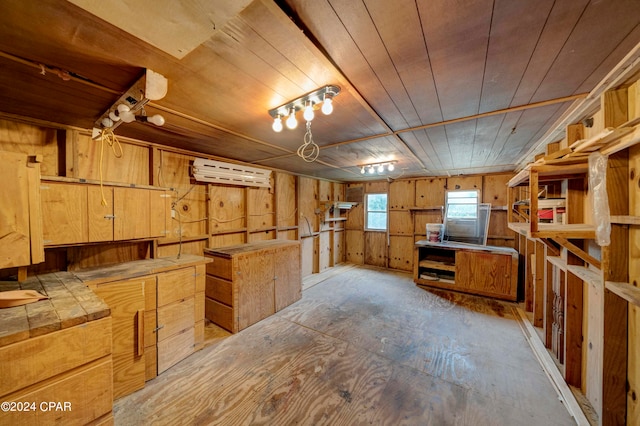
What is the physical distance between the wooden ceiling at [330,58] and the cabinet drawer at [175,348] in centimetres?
198

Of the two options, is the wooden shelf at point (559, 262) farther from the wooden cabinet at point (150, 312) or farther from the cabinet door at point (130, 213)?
the cabinet door at point (130, 213)

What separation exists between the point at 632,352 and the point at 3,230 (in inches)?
137

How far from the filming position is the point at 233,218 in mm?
3367

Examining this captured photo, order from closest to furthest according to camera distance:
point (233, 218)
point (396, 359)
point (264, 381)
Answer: point (264, 381), point (396, 359), point (233, 218)

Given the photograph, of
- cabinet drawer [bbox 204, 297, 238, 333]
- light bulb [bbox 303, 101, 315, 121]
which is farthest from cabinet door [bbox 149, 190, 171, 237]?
light bulb [bbox 303, 101, 315, 121]

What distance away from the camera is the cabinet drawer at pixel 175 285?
1.90 metres

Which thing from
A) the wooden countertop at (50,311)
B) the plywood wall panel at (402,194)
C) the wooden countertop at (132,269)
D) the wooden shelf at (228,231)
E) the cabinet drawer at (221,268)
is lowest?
the cabinet drawer at (221,268)

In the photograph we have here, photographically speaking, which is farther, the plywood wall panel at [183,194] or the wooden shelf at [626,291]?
the plywood wall panel at [183,194]

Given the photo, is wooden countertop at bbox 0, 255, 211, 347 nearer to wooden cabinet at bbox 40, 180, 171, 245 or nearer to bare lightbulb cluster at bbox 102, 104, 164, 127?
wooden cabinet at bbox 40, 180, 171, 245

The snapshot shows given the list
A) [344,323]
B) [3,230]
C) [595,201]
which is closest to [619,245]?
[595,201]

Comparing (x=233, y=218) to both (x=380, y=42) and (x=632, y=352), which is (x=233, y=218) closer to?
(x=380, y=42)

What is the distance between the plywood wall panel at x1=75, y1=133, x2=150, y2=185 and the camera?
6.68 ft

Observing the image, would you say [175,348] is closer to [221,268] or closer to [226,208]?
[221,268]

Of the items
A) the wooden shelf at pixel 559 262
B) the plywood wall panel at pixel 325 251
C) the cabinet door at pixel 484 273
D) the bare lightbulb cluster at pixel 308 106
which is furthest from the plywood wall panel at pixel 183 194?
the cabinet door at pixel 484 273
